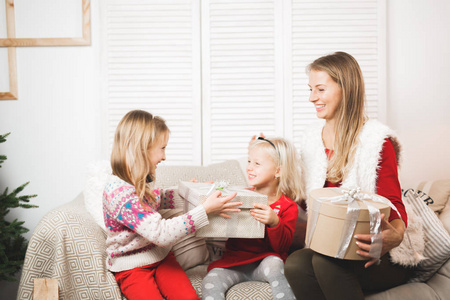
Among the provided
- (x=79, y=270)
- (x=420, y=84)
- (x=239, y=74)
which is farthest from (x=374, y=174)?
(x=420, y=84)

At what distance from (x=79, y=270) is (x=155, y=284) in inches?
11.5

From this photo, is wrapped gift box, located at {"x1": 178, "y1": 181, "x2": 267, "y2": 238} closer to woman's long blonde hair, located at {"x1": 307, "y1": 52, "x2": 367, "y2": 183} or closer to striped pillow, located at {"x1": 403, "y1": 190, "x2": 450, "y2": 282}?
woman's long blonde hair, located at {"x1": 307, "y1": 52, "x2": 367, "y2": 183}

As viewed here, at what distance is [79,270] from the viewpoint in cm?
153

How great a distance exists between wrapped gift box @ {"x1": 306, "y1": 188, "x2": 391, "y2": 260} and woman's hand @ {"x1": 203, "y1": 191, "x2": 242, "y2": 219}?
0.31 m

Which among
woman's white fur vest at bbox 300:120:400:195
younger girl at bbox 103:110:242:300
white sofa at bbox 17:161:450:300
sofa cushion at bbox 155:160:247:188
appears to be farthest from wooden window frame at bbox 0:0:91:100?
woman's white fur vest at bbox 300:120:400:195

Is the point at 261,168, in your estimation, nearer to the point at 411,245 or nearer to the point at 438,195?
the point at 411,245

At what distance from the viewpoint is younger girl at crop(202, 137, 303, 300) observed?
1.57m

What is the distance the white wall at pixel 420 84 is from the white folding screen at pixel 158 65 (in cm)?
131

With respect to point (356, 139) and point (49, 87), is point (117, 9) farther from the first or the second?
point (356, 139)

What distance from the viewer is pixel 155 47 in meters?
2.65

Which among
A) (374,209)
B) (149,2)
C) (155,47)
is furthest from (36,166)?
(374,209)

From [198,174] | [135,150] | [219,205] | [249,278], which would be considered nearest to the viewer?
[219,205]

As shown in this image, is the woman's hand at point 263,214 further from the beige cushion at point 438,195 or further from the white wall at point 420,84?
the white wall at point 420,84

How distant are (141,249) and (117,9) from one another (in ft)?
5.55
